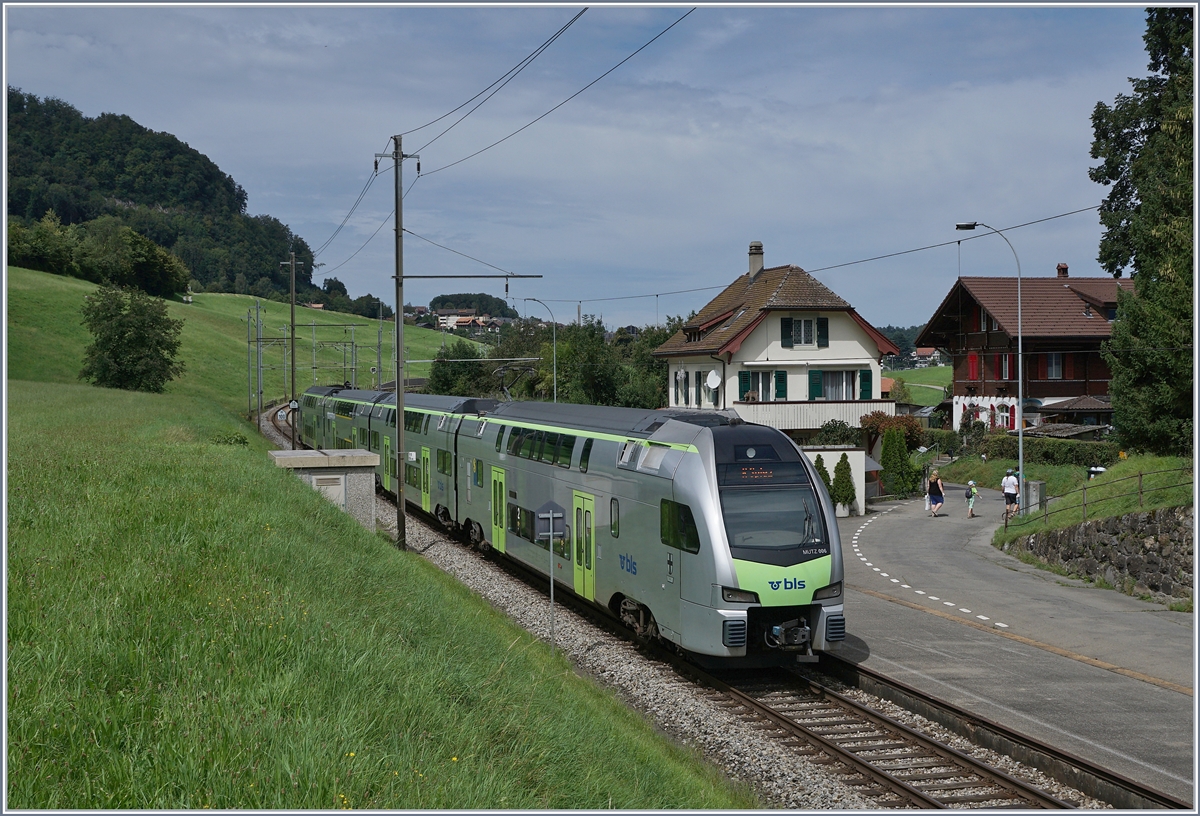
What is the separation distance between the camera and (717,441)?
13.2 m

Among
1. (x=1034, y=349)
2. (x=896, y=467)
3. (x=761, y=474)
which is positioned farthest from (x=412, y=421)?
(x=1034, y=349)

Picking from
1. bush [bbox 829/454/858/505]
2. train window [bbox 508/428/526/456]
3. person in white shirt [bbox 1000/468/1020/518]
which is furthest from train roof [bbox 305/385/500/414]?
person in white shirt [bbox 1000/468/1020/518]

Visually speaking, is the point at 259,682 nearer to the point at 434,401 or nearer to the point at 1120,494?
the point at 1120,494

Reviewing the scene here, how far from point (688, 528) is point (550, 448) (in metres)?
6.35

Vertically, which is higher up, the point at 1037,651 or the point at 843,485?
the point at 843,485

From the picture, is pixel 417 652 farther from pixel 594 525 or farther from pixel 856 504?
pixel 856 504

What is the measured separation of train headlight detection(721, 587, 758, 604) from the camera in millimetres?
12352

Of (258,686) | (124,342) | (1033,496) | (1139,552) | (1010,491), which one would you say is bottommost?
(1139,552)

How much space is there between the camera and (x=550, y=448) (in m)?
18.9

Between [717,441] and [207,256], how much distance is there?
577 ft

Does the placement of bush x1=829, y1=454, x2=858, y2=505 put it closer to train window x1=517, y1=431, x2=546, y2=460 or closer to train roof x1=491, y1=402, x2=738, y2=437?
train roof x1=491, y1=402, x2=738, y2=437

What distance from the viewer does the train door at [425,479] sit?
29656 millimetres

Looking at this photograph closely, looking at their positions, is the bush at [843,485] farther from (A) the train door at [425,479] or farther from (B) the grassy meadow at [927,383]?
(B) the grassy meadow at [927,383]

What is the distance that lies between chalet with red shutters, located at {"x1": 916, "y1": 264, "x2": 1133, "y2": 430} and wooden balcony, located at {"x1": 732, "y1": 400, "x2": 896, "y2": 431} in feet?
41.9
